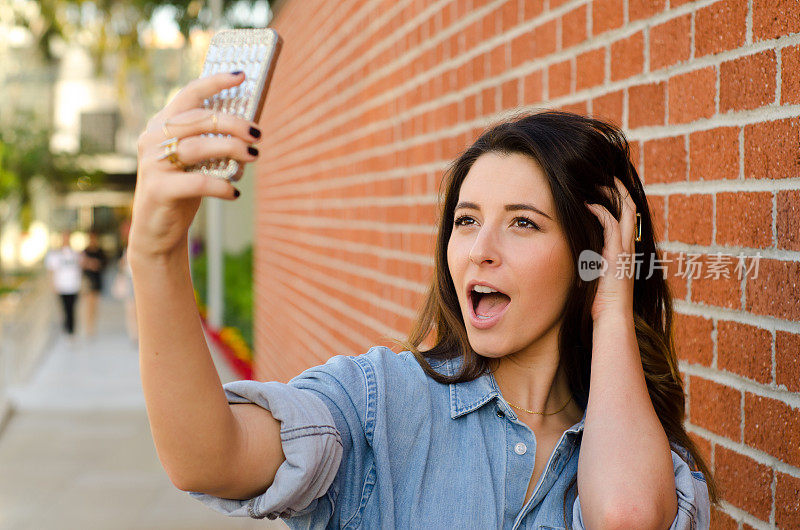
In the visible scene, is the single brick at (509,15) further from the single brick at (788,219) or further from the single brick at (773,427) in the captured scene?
the single brick at (773,427)

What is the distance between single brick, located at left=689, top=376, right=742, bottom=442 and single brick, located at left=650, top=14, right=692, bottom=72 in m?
0.84

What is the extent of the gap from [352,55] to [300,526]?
162 inches

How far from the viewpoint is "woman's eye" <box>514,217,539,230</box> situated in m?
1.85

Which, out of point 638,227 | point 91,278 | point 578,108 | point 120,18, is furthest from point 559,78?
point 120,18

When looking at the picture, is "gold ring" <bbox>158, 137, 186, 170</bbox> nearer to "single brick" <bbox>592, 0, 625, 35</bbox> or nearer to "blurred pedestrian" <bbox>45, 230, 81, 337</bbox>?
"single brick" <bbox>592, 0, 625, 35</bbox>

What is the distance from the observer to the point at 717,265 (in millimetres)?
2152

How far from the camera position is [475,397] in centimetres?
184

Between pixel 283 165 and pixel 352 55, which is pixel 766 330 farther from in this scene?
pixel 283 165

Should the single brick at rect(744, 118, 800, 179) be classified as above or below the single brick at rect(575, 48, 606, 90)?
below

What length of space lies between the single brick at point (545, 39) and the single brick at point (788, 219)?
116cm

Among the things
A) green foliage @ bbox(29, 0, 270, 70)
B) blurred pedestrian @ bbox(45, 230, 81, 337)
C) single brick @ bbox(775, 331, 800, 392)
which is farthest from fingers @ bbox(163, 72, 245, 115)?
green foliage @ bbox(29, 0, 270, 70)

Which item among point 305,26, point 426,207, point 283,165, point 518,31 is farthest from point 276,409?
point 283,165

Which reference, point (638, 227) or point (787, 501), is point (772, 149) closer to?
point (638, 227)

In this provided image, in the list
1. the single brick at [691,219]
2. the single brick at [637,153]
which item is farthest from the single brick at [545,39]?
the single brick at [691,219]
